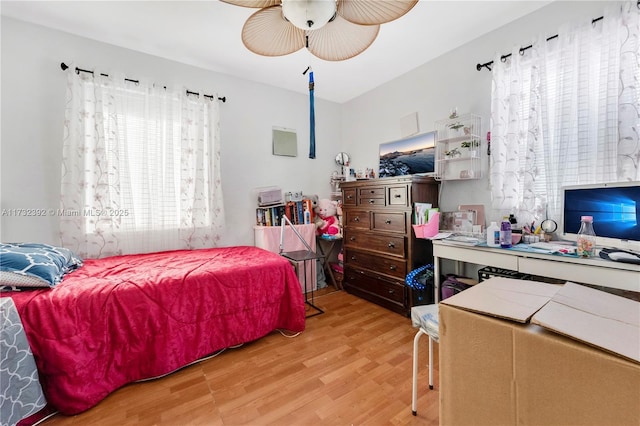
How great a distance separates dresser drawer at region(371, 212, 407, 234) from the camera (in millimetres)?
2576

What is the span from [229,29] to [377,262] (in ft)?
8.43

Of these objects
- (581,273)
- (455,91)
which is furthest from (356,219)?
(581,273)

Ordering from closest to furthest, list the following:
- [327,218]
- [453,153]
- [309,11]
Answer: [309,11]
[453,153]
[327,218]

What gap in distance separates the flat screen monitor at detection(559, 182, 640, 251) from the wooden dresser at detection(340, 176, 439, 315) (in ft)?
3.51

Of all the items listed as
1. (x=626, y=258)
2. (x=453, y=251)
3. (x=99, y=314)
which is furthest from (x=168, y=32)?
(x=626, y=258)

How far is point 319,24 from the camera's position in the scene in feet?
4.36

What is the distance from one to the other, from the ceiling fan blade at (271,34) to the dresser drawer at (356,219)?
183cm

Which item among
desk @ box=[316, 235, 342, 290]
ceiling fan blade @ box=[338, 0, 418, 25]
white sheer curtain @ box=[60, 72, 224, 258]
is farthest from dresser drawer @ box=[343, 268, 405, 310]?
ceiling fan blade @ box=[338, 0, 418, 25]

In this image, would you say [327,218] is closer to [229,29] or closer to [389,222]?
[389,222]

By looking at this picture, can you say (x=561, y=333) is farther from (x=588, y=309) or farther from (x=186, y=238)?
(x=186, y=238)

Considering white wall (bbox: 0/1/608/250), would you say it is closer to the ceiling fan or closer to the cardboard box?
the ceiling fan

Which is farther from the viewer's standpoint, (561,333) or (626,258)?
(626,258)

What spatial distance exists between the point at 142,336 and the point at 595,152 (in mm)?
3175

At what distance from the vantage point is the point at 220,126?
301 cm
